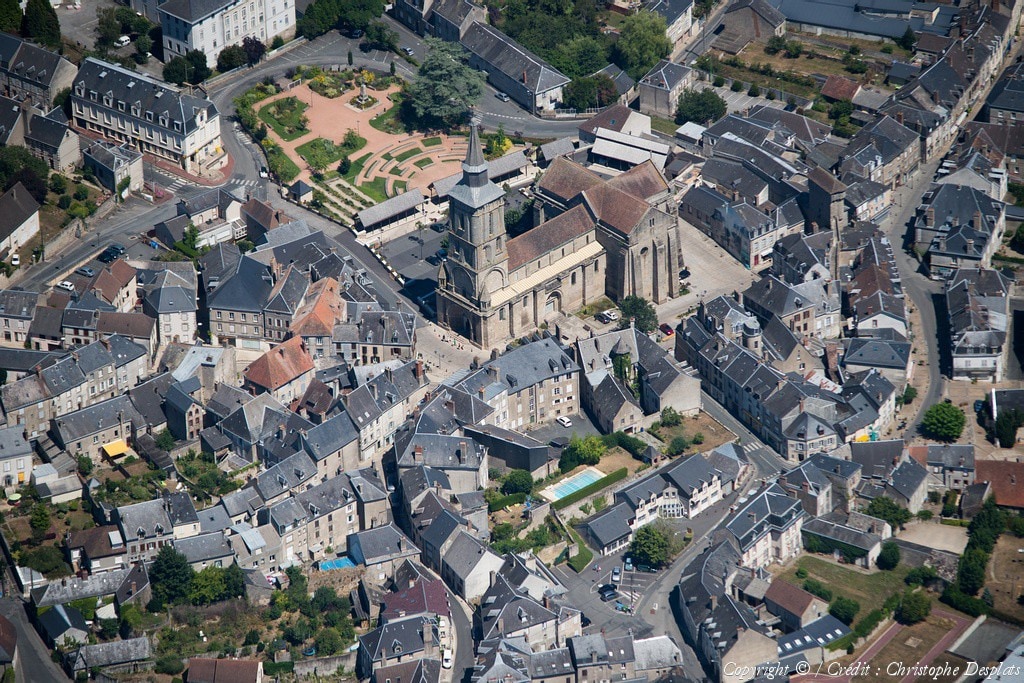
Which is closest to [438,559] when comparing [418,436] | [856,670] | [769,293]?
[418,436]

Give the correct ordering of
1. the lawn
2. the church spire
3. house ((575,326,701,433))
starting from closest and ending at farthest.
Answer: the lawn, house ((575,326,701,433)), the church spire

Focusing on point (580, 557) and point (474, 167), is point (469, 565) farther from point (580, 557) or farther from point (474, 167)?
point (474, 167)

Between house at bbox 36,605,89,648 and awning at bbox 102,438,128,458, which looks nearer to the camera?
house at bbox 36,605,89,648

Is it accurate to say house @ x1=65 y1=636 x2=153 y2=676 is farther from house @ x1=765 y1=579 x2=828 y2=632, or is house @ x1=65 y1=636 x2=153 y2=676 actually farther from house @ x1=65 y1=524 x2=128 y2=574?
house @ x1=765 y1=579 x2=828 y2=632

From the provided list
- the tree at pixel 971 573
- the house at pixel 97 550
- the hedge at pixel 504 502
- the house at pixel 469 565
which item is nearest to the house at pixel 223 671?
the house at pixel 97 550

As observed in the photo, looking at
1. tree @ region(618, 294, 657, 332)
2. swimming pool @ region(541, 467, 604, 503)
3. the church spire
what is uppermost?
the church spire

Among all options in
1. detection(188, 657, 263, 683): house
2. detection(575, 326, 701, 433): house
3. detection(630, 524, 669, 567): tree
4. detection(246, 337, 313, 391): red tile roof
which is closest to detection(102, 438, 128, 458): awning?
detection(246, 337, 313, 391): red tile roof
